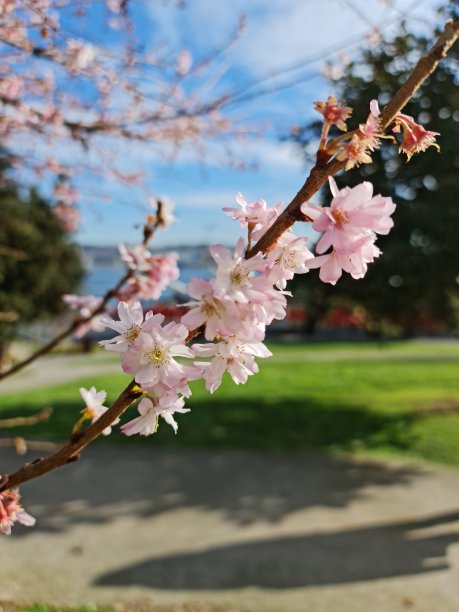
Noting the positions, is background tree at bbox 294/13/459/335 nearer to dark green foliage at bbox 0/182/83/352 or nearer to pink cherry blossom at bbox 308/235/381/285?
pink cherry blossom at bbox 308/235/381/285

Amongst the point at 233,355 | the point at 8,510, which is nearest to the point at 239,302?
the point at 233,355

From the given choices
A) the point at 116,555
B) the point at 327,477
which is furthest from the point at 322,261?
the point at 327,477

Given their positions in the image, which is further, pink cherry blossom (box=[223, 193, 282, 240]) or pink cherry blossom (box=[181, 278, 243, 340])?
pink cherry blossom (box=[223, 193, 282, 240])

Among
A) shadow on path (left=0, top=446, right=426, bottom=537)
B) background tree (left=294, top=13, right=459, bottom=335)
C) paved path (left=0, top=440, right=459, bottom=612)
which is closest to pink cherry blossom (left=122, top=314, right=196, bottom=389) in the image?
paved path (left=0, top=440, right=459, bottom=612)

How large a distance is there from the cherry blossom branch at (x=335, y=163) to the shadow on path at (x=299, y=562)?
3917mm

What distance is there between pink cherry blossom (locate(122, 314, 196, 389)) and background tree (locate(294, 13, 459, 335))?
7.28m

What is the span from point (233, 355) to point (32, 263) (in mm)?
16118

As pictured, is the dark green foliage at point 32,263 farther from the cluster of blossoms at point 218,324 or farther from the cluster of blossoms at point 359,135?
the cluster of blossoms at point 359,135

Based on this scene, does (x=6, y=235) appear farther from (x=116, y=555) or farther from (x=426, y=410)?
(x=116, y=555)

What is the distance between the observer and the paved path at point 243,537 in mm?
4270

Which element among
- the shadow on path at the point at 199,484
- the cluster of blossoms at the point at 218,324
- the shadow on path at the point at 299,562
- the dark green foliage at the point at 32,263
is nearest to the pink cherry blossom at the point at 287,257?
the cluster of blossoms at the point at 218,324

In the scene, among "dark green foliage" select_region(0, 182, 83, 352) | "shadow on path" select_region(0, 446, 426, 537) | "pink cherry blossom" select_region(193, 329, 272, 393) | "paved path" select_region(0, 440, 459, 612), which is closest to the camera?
"pink cherry blossom" select_region(193, 329, 272, 393)

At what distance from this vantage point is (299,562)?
473cm

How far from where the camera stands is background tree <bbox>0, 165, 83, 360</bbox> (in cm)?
1491
